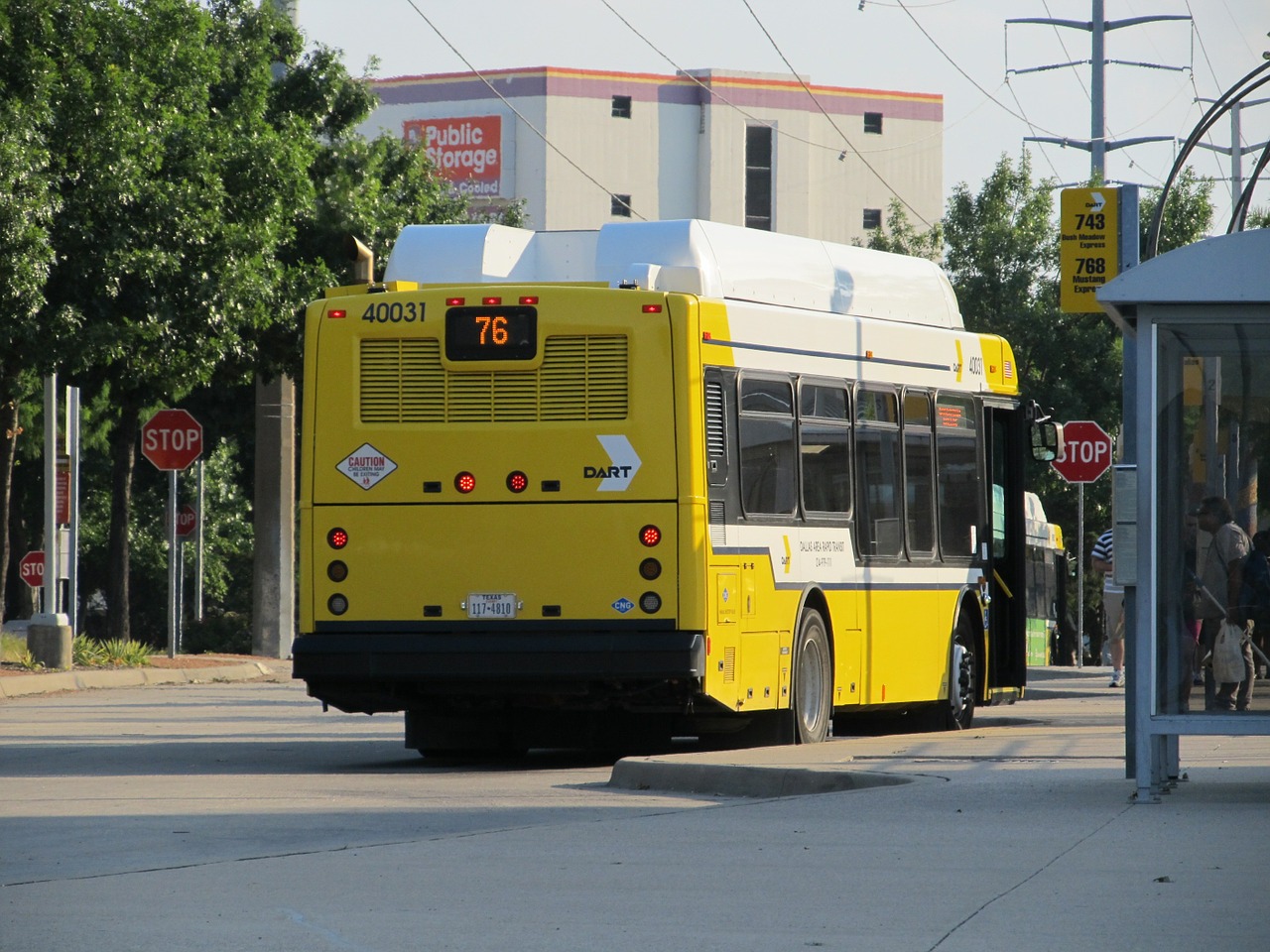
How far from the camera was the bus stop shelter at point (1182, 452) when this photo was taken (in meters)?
10.1

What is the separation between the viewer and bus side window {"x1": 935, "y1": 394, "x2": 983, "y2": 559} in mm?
16672

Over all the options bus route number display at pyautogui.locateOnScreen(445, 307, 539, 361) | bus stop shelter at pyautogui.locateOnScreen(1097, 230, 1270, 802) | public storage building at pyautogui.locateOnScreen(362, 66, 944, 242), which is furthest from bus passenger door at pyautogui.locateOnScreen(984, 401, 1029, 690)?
public storage building at pyautogui.locateOnScreen(362, 66, 944, 242)

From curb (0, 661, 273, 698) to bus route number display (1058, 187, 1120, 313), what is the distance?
12.3 m

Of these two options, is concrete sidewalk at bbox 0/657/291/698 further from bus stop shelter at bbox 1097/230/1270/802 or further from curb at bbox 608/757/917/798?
bus stop shelter at bbox 1097/230/1270/802

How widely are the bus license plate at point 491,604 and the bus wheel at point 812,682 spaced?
7.30 feet

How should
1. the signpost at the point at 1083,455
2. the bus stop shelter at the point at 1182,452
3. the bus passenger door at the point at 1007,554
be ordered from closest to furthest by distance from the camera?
1. the bus stop shelter at the point at 1182,452
2. the bus passenger door at the point at 1007,554
3. the signpost at the point at 1083,455

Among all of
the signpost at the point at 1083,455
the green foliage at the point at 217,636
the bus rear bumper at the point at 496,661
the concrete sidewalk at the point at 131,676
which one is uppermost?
the signpost at the point at 1083,455

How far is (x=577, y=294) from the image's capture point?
13.6 meters

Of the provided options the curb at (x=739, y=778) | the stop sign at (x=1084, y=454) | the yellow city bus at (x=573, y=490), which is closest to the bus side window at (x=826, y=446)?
the yellow city bus at (x=573, y=490)

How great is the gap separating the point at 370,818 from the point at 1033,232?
3786 centimetres

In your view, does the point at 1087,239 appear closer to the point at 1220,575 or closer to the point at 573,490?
the point at 573,490

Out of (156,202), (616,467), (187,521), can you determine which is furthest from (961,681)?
(187,521)

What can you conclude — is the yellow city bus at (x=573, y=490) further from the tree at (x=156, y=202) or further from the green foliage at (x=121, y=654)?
the green foliage at (x=121, y=654)

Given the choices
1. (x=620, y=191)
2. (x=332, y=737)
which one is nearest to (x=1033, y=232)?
(x=332, y=737)
